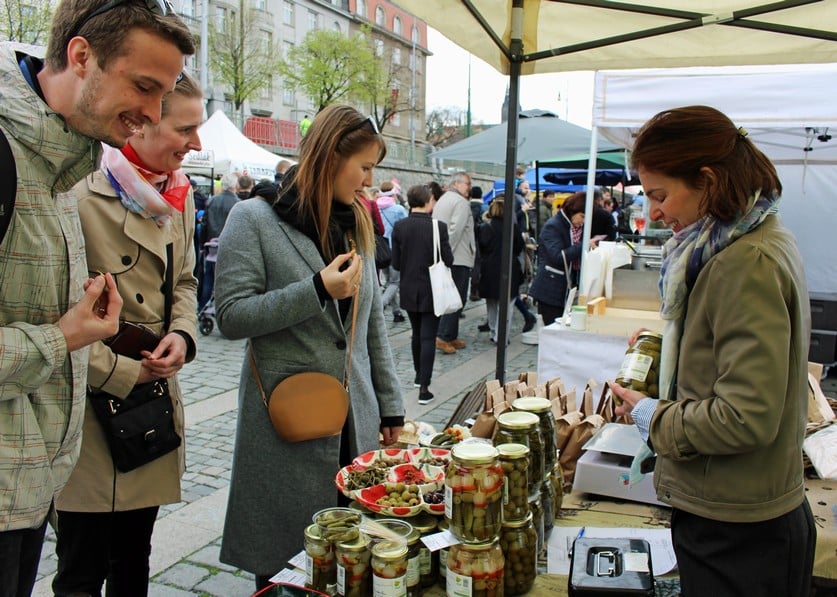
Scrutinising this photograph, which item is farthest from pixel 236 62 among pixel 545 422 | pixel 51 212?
pixel 51 212

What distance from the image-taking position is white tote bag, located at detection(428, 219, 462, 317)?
6414 millimetres

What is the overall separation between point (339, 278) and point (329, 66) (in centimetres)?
4375

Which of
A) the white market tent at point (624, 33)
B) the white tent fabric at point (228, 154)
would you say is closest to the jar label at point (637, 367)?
the white market tent at point (624, 33)

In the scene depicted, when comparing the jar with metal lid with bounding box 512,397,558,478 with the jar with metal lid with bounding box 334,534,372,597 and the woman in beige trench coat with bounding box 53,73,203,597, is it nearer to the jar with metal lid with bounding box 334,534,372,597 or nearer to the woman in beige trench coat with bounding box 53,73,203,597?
the jar with metal lid with bounding box 334,534,372,597

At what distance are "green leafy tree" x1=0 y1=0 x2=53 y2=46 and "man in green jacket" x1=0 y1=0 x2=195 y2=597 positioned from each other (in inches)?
864

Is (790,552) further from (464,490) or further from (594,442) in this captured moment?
(594,442)

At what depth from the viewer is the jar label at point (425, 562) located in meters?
1.72

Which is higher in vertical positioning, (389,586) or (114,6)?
(114,6)

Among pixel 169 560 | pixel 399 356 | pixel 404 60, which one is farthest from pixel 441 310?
pixel 404 60

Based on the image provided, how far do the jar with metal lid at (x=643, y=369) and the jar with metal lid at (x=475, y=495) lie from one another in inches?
18.6

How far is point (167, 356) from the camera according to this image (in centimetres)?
212

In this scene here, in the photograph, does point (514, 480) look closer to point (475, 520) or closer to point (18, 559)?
point (475, 520)

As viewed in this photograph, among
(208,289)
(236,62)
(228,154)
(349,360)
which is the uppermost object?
(236,62)

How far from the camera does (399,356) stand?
26.2 ft
